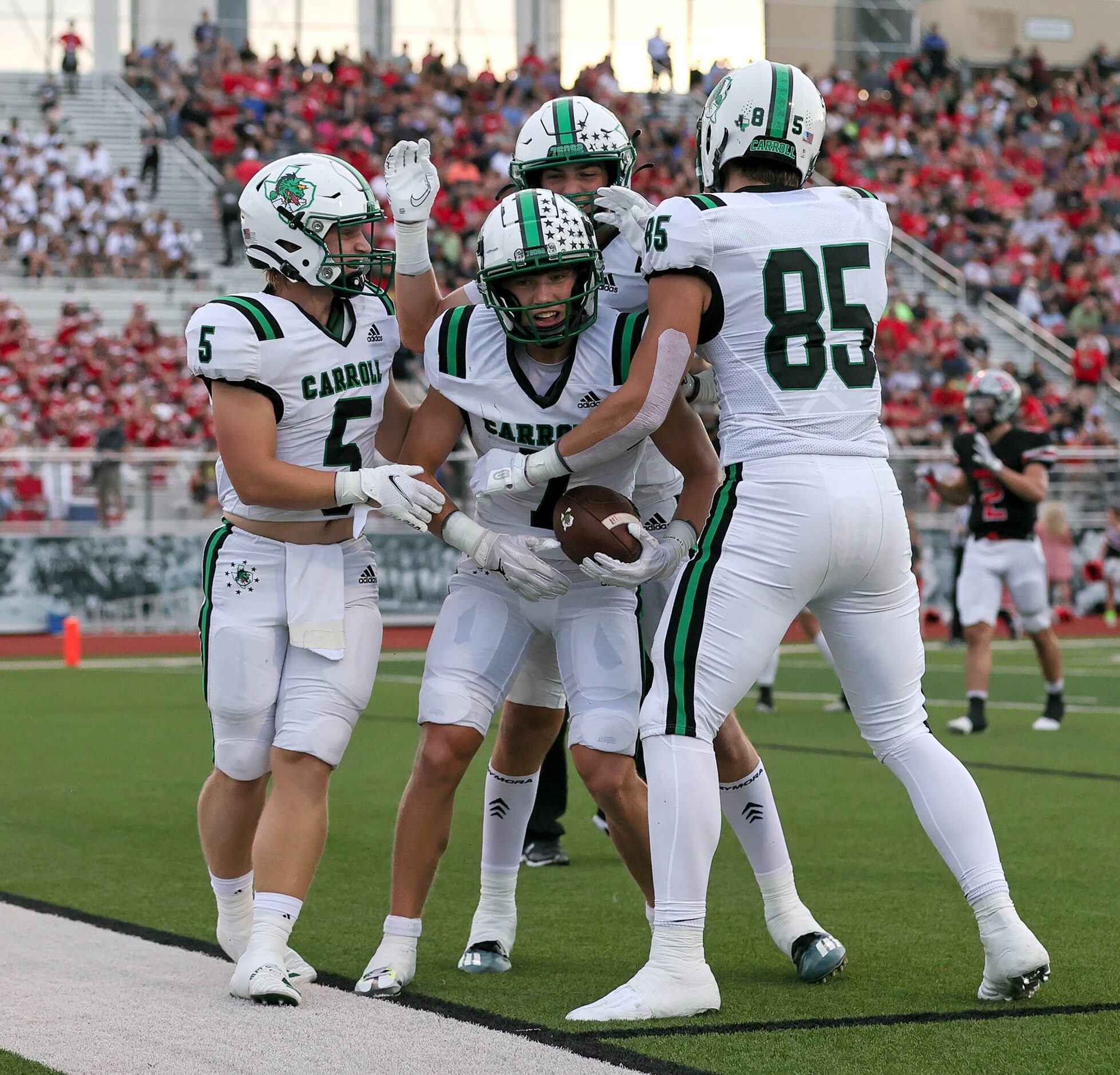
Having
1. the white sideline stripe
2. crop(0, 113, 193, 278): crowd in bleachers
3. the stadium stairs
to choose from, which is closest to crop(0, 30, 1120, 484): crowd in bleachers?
crop(0, 113, 193, 278): crowd in bleachers

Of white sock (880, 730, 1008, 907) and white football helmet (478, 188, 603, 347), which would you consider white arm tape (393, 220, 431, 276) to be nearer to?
white football helmet (478, 188, 603, 347)

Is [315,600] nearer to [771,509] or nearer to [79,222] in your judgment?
[771,509]

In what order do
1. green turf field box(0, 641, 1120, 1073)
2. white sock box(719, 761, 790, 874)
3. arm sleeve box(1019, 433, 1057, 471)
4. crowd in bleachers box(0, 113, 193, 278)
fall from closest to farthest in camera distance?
green turf field box(0, 641, 1120, 1073) → white sock box(719, 761, 790, 874) → arm sleeve box(1019, 433, 1057, 471) → crowd in bleachers box(0, 113, 193, 278)

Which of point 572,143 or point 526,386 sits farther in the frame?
point 572,143

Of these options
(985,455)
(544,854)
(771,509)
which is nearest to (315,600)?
(771,509)

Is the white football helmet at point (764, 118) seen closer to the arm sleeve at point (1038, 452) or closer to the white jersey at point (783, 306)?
the white jersey at point (783, 306)

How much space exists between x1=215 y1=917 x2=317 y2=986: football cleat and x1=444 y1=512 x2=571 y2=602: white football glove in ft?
3.27

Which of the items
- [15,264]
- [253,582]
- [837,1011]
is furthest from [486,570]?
[15,264]

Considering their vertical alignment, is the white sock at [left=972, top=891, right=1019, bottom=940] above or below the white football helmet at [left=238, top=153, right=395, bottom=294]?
below

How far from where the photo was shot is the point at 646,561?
156 inches

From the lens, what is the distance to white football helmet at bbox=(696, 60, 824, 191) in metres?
3.88

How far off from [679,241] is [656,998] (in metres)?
1.62

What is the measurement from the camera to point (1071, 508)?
18766 mm

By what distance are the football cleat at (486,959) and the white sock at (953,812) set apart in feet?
3.56
